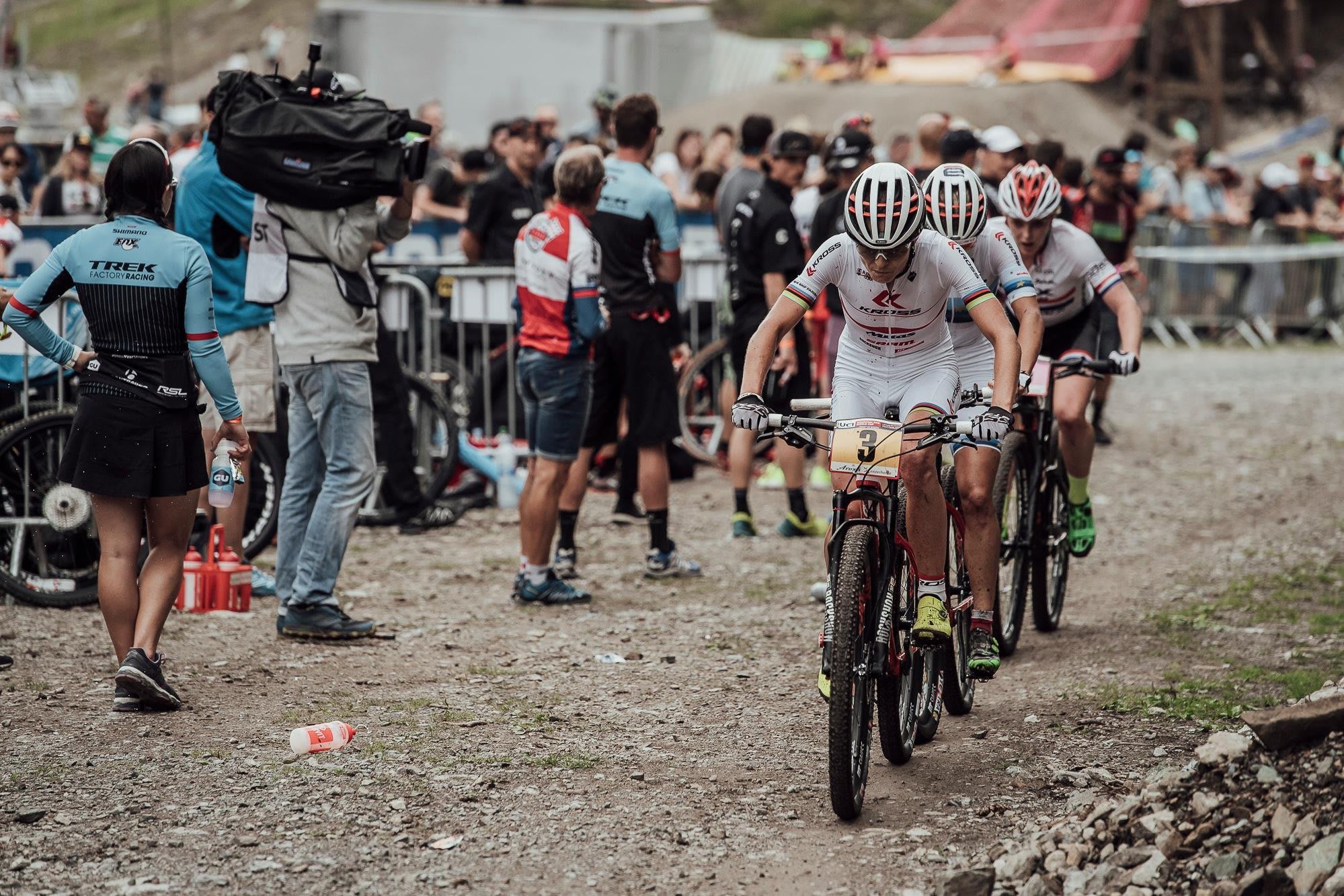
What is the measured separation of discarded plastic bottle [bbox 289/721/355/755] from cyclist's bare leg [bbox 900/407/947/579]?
7.13ft

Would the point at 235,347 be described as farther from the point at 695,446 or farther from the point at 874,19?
the point at 874,19

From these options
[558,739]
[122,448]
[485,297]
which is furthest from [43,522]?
[485,297]

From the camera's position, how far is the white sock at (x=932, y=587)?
5.73 m

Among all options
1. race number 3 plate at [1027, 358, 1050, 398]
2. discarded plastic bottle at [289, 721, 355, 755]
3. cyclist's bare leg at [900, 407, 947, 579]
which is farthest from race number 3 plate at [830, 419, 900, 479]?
race number 3 plate at [1027, 358, 1050, 398]

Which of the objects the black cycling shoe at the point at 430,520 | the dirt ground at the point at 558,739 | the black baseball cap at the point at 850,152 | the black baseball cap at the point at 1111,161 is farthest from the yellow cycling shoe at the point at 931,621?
the black baseball cap at the point at 1111,161

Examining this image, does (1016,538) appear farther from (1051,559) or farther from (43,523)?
(43,523)

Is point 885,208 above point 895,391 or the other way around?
above

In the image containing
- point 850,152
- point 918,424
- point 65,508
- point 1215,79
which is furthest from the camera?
point 1215,79

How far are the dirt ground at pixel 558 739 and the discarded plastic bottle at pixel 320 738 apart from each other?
0.17 ft

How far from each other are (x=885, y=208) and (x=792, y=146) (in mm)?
4809

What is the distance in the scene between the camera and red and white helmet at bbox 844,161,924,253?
5449mm

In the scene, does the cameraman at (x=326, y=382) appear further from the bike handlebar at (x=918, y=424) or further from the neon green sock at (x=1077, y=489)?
the neon green sock at (x=1077, y=489)

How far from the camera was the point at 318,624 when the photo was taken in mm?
7586

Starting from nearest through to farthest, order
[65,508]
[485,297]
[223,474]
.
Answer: [223,474], [65,508], [485,297]
